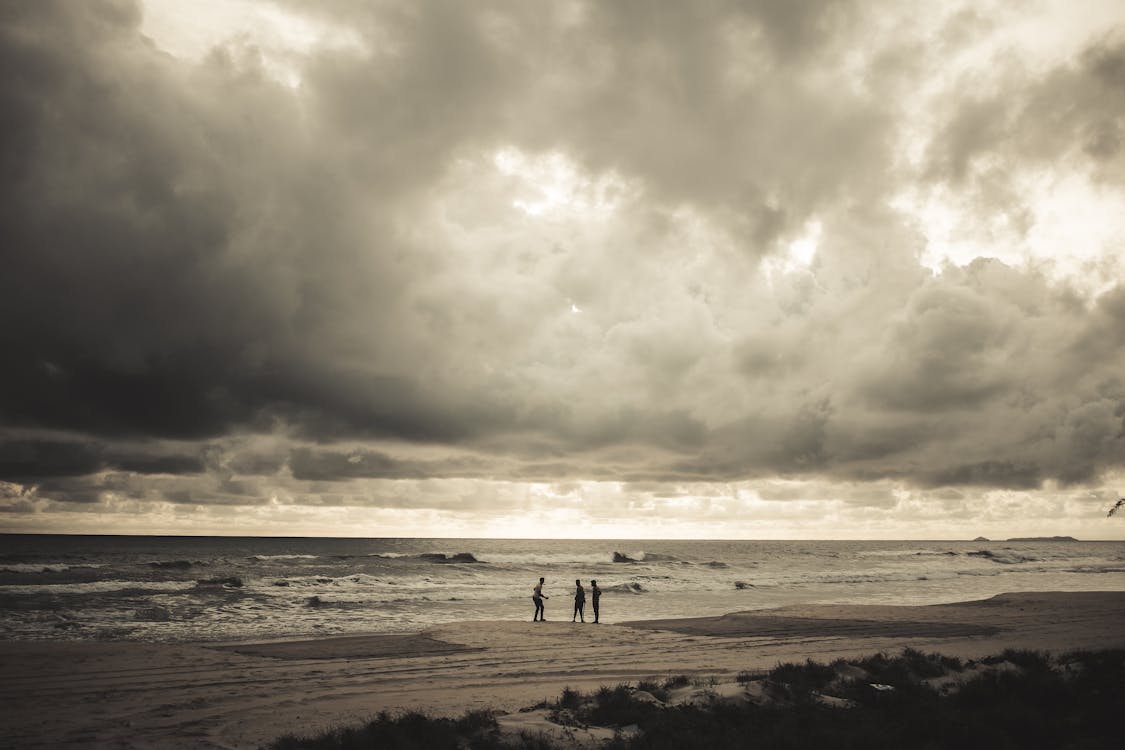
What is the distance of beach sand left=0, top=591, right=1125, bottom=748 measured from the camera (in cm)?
1338

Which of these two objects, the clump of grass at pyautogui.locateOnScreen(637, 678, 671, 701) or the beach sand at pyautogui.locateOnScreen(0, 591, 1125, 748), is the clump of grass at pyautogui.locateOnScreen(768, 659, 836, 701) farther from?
the clump of grass at pyautogui.locateOnScreen(637, 678, 671, 701)

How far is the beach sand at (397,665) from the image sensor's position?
13.4 m

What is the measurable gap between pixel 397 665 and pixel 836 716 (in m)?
13.2

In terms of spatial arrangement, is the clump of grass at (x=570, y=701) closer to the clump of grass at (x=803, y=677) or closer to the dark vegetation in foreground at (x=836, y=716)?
the dark vegetation in foreground at (x=836, y=716)

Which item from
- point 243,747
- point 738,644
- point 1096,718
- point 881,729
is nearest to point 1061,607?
point 738,644

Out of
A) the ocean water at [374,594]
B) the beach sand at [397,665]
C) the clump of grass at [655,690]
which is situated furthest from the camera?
the ocean water at [374,594]

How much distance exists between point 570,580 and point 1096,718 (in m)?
56.6

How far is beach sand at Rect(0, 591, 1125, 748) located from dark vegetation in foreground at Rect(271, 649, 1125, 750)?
8.80 feet

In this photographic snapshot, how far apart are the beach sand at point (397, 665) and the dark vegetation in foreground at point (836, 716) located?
8.80 ft

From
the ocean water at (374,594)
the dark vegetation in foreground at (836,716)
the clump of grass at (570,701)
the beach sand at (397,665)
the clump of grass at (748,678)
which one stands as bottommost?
the ocean water at (374,594)

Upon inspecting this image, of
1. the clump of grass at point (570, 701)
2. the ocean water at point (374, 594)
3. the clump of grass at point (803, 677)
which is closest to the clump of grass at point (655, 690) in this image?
the clump of grass at point (570, 701)

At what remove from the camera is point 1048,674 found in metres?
12.9

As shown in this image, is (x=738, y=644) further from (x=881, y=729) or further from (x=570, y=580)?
(x=570, y=580)

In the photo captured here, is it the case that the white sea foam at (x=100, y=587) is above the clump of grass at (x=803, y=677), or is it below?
below
